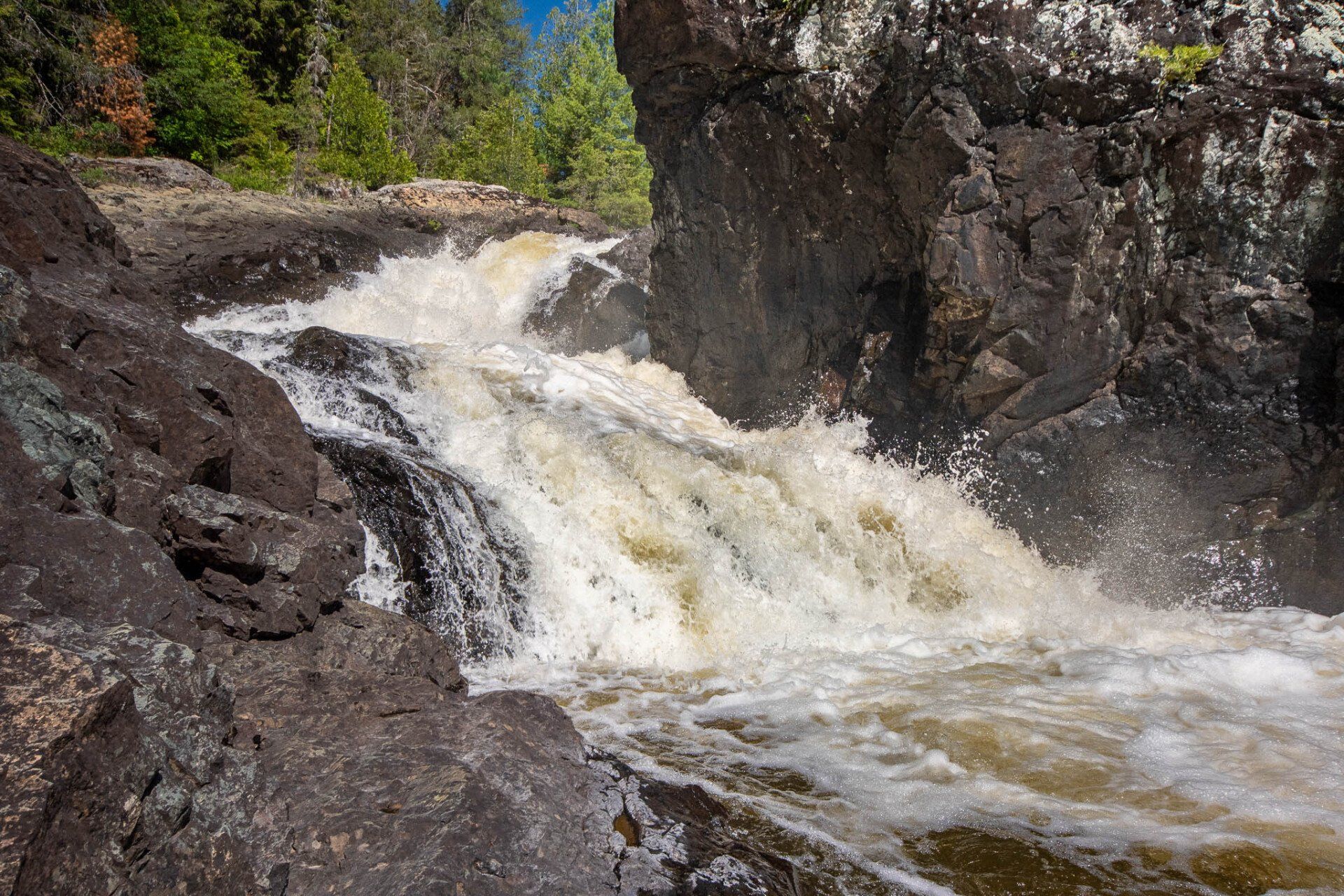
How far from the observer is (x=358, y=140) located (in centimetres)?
1989

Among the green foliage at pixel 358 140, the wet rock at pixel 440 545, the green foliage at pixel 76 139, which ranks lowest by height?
the wet rock at pixel 440 545

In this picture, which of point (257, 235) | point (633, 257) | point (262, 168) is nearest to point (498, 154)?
point (262, 168)

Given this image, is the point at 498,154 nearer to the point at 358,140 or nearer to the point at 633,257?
the point at 358,140

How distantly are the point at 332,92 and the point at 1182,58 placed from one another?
2024cm

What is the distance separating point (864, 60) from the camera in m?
7.59

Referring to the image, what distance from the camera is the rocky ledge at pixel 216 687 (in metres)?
1.42

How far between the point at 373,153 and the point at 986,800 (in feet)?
68.3

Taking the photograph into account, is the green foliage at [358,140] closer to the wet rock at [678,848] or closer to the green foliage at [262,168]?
the green foliage at [262,168]

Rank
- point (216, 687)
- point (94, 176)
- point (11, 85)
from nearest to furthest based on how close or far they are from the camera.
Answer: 1. point (216, 687)
2. point (94, 176)
3. point (11, 85)

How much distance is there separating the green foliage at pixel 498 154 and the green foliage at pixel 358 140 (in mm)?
3338

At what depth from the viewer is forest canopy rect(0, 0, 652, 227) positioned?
14.1 meters

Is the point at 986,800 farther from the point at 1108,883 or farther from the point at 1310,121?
the point at 1310,121

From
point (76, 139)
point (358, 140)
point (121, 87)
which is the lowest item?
point (76, 139)

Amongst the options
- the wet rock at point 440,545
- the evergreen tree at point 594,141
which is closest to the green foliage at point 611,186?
the evergreen tree at point 594,141
